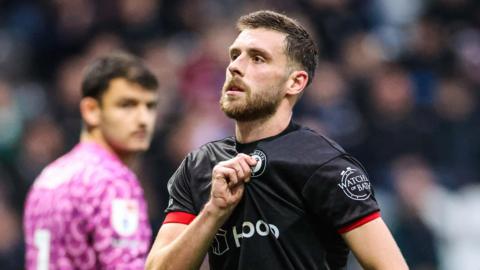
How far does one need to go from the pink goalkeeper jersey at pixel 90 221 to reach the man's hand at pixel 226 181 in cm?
117

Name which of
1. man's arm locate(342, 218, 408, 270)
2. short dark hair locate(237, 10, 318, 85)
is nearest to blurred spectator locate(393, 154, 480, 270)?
short dark hair locate(237, 10, 318, 85)

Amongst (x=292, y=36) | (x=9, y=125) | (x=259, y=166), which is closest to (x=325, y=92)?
(x=9, y=125)

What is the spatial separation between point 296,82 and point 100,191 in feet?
4.27

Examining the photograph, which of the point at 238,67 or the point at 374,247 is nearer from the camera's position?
the point at 374,247

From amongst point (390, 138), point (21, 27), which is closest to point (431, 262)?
point (390, 138)

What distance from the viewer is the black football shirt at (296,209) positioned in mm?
3861

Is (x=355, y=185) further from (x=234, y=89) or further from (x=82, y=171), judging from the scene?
(x=82, y=171)

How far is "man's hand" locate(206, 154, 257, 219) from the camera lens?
12.6ft

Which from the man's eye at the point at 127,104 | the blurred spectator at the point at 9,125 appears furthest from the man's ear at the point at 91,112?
the blurred spectator at the point at 9,125

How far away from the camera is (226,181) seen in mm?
3857

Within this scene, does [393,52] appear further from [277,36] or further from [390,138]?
[277,36]

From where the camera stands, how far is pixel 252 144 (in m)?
4.09

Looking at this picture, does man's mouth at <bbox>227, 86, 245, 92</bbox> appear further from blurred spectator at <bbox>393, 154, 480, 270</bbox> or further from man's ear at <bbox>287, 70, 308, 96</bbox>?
blurred spectator at <bbox>393, 154, 480, 270</bbox>

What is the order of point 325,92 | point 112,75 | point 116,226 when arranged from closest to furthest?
point 116,226
point 112,75
point 325,92
